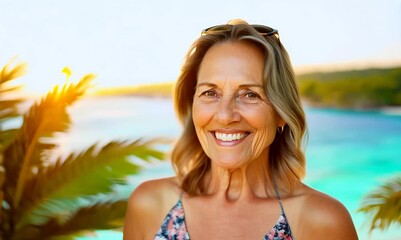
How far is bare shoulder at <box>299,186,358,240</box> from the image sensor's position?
3.08 metres

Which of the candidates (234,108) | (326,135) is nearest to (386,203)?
(234,108)

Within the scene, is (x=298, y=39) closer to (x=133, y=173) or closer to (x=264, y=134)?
(x=133, y=173)

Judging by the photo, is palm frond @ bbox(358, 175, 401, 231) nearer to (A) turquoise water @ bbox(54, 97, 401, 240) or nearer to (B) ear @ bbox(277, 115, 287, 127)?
(B) ear @ bbox(277, 115, 287, 127)

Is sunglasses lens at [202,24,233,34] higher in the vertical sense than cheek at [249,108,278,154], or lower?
higher

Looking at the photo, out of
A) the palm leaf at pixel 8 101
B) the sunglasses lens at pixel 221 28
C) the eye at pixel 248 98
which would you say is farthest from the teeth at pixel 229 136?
the palm leaf at pixel 8 101

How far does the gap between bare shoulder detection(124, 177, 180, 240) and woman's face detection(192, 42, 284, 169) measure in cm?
37

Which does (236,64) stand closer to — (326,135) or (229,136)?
(229,136)

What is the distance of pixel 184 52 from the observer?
19.3 meters

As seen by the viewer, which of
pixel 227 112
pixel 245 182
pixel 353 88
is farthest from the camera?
pixel 353 88

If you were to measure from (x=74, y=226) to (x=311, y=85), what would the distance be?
15.9 metres

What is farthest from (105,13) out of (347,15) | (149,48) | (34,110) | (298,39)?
(34,110)

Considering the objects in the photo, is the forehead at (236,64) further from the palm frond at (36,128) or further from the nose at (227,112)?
the palm frond at (36,128)

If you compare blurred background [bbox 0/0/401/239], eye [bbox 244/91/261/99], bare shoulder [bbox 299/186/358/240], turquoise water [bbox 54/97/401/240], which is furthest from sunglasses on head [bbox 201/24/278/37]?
turquoise water [bbox 54/97/401/240]

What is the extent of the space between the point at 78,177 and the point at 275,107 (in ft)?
8.83
